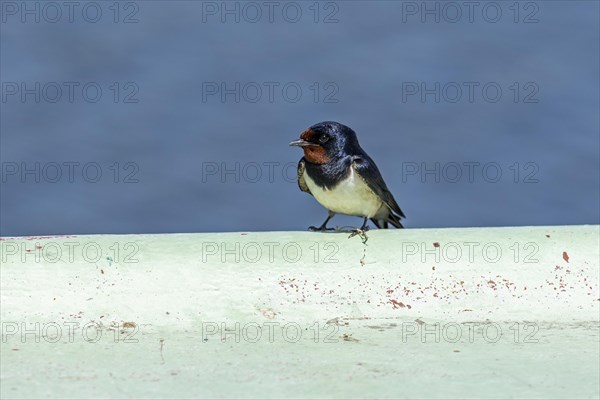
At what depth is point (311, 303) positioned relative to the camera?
15.0ft

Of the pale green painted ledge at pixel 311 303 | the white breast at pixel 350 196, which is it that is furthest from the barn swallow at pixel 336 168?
the pale green painted ledge at pixel 311 303

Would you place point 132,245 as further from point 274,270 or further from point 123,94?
point 123,94

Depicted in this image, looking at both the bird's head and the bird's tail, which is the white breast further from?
the bird's tail

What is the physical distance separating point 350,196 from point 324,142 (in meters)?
0.30

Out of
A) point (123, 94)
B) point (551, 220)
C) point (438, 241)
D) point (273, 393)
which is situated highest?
point (123, 94)

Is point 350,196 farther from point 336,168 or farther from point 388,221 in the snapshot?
point 388,221

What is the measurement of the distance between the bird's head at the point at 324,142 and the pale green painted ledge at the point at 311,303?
115 centimetres

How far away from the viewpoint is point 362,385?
12.3 ft

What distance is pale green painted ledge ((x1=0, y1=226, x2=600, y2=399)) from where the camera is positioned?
404 cm

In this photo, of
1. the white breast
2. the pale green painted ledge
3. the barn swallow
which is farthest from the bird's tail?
the pale green painted ledge

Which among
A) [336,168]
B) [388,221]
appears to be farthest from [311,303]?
[388,221]

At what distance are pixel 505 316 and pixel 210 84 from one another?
9.96 m

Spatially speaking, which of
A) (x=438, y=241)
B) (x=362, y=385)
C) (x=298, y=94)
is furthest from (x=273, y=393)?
(x=298, y=94)

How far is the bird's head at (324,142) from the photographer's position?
6000mm
